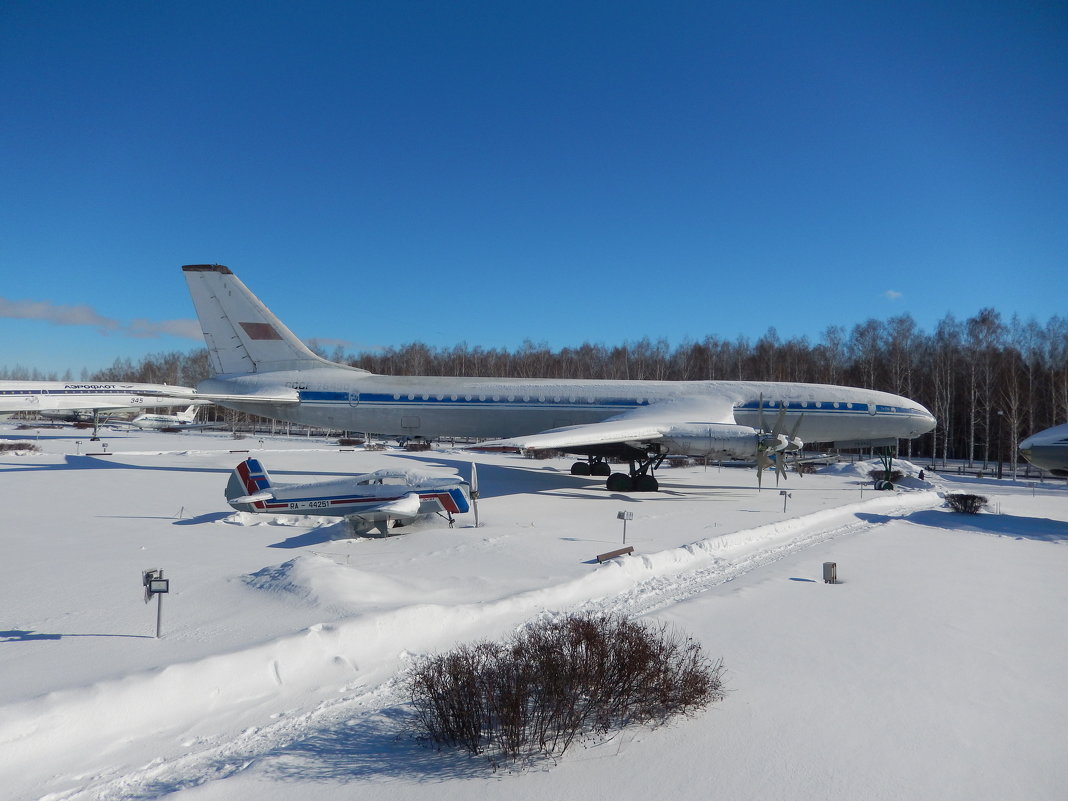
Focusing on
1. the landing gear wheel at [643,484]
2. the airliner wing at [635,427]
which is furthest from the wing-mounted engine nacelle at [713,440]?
the landing gear wheel at [643,484]

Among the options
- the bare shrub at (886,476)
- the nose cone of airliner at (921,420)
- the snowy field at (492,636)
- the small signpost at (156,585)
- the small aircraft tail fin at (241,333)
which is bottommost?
the snowy field at (492,636)

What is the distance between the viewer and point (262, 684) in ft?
19.3

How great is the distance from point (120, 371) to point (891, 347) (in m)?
156

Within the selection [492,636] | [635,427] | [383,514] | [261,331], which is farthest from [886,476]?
[261,331]

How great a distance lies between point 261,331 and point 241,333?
0.78 metres

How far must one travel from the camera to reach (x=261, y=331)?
83.4 feet

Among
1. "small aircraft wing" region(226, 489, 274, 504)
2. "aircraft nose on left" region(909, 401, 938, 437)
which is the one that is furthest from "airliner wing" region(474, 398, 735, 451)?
"aircraft nose on left" region(909, 401, 938, 437)

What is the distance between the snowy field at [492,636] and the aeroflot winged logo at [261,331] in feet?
36.5

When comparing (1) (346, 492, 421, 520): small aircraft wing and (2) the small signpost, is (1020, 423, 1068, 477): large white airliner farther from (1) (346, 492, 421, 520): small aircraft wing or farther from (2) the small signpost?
(2) the small signpost

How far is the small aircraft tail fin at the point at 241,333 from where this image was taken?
973 inches

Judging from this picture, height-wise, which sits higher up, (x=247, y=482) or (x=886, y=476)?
(x=247, y=482)

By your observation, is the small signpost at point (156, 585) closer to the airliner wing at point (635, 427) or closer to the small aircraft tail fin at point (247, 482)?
the small aircraft tail fin at point (247, 482)

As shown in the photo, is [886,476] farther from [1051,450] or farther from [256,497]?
[256,497]

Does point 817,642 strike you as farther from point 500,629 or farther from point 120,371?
point 120,371
